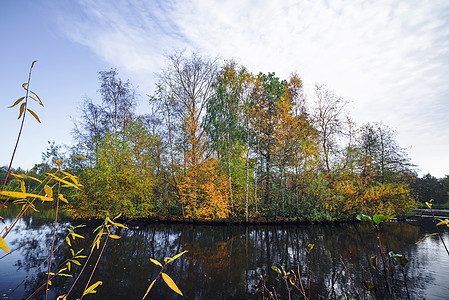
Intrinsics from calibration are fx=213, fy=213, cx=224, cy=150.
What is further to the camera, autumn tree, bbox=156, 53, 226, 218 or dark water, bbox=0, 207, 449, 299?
autumn tree, bbox=156, 53, 226, 218

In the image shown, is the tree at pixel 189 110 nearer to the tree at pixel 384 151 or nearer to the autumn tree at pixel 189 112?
the autumn tree at pixel 189 112

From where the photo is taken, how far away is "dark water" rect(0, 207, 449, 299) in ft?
15.6

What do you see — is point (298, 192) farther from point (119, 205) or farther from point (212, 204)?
point (119, 205)

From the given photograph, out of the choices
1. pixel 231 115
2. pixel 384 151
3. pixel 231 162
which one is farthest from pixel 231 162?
pixel 384 151

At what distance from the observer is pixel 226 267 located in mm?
6234

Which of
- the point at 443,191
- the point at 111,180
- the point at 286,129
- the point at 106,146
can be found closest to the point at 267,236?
the point at 286,129

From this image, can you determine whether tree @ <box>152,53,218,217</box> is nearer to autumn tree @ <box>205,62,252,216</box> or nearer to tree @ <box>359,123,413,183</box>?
autumn tree @ <box>205,62,252,216</box>

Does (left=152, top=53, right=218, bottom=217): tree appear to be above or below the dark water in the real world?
above

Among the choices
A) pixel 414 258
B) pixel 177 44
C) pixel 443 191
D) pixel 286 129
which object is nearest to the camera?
pixel 414 258

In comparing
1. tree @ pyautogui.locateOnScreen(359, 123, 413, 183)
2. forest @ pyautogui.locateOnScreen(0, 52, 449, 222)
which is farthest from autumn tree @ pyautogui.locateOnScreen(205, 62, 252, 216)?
tree @ pyautogui.locateOnScreen(359, 123, 413, 183)

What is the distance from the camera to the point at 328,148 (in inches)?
687

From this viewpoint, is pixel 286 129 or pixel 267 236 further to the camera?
pixel 286 129

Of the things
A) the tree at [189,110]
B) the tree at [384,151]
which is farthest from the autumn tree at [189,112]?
the tree at [384,151]

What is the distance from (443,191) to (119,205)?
1803 inches
